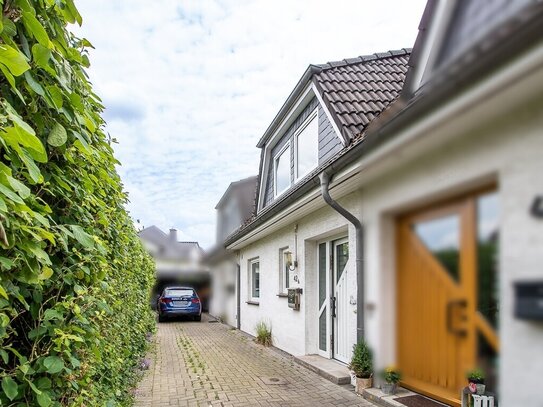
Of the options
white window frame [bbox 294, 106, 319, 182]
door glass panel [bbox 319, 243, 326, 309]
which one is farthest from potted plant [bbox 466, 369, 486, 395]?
white window frame [bbox 294, 106, 319, 182]

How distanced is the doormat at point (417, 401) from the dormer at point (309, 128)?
3336 mm

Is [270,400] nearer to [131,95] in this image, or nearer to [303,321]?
[303,321]

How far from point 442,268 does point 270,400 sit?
226 inches

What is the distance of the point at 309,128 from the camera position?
882 centimetres

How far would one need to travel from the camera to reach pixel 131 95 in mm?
1919

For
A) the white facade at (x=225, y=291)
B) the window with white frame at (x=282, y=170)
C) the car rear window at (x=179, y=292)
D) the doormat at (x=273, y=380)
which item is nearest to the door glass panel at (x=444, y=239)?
the doormat at (x=273, y=380)

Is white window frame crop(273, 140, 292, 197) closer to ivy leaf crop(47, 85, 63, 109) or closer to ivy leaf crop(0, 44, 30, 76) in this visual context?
ivy leaf crop(47, 85, 63, 109)

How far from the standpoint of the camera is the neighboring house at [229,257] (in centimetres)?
1572

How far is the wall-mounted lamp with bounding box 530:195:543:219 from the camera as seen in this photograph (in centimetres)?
24

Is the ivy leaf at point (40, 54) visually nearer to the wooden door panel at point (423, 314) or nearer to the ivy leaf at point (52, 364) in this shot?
the ivy leaf at point (52, 364)

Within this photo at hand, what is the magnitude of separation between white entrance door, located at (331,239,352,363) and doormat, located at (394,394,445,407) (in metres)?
5.78

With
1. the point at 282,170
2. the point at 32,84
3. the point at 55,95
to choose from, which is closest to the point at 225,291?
the point at 282,170

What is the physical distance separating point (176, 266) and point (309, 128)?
10.0 m

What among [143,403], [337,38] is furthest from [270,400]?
[337,38]
